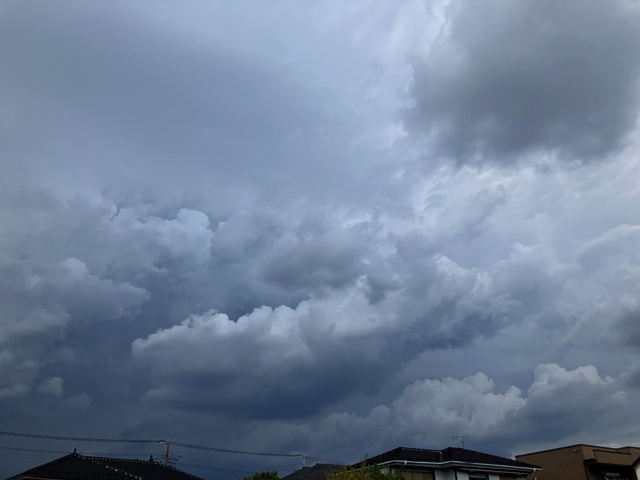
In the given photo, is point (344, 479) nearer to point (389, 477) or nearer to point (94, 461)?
point (389, 477)

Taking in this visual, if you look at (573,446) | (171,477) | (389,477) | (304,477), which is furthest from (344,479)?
(573,446)

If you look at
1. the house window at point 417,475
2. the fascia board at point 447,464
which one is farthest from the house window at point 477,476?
the house window at point 417,475

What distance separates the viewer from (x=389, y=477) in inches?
1366

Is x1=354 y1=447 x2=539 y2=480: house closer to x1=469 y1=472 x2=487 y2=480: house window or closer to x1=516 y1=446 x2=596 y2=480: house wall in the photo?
x1=469 y1=472 x2=487 y2=480: house window

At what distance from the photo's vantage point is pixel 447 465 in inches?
1770

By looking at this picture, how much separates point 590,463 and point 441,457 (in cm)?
1879

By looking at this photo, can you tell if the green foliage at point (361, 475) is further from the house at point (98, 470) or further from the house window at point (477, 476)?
the house at point (98, 470)

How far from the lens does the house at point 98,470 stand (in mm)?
43719

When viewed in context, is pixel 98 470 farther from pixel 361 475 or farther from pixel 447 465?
pixel 447 465

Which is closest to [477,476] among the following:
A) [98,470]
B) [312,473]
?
[312,473]

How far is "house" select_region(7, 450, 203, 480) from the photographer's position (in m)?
43.7

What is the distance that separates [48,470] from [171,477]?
43.1 ft

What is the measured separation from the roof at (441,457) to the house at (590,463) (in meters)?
9.03

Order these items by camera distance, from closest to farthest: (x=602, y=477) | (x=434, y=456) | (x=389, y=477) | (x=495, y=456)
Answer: (x=389, y=477), (x=434, y=456), (x=495, y=456), (x=602, y=477)
